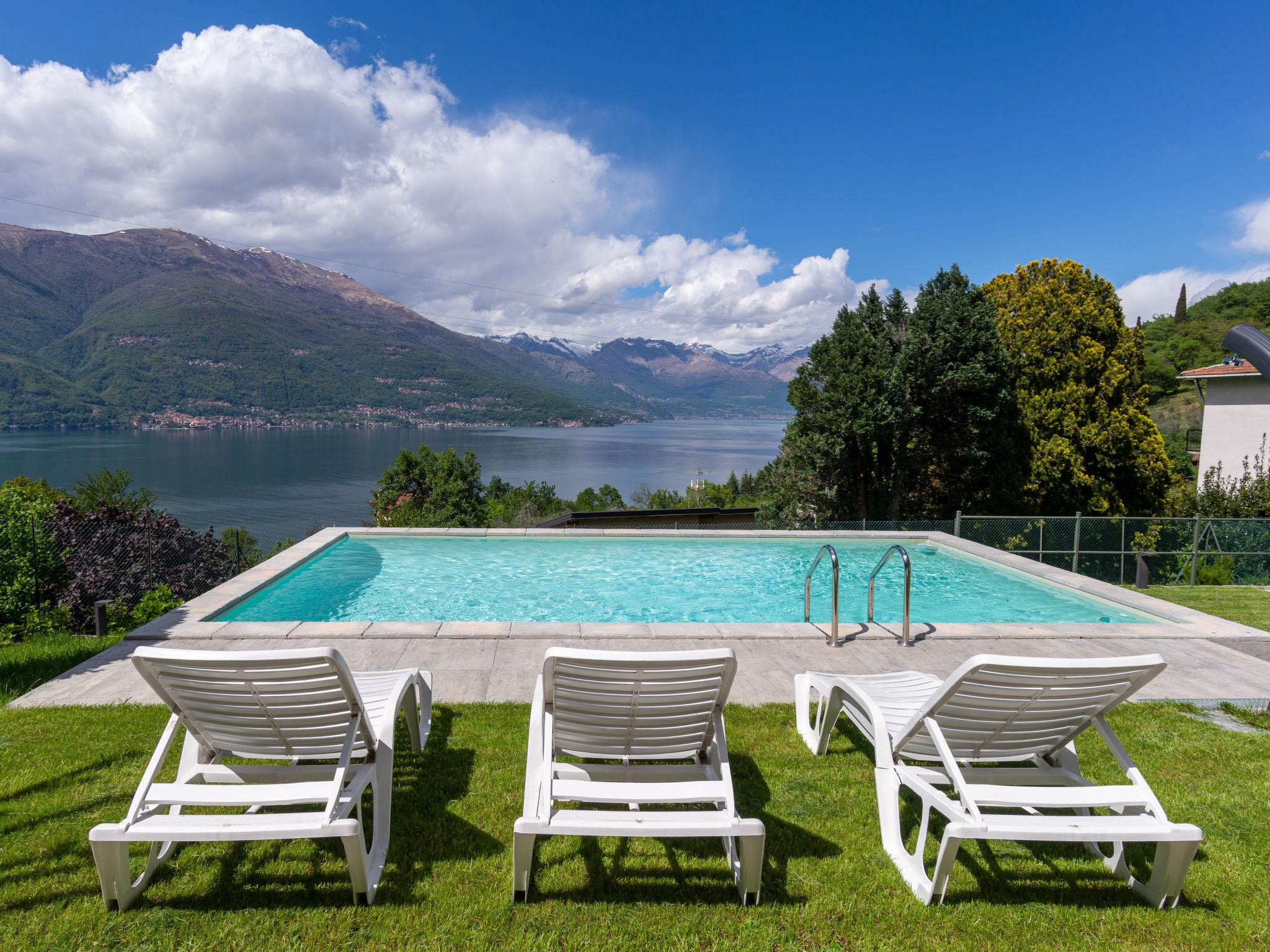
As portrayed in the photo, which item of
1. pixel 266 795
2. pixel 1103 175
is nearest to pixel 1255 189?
pixel 1103 175

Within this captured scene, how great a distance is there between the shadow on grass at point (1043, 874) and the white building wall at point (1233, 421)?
21.1 m

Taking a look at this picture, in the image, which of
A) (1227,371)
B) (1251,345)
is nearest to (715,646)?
(1251,345)

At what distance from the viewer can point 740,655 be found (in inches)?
212

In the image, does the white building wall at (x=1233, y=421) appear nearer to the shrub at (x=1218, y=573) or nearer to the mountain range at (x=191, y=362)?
the shrub at (x=1218, y=573)

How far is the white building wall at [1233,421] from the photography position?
59.9ft

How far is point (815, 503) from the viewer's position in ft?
57.0

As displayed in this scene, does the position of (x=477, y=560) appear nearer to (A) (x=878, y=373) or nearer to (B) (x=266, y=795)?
(B) (x=266, y=795)

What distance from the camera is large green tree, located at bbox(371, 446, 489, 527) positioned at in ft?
76.7

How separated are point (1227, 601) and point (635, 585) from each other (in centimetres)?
793

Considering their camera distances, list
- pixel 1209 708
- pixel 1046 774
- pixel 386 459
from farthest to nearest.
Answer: pixel 386 459, pixel 1209 708, pixel 1046 774

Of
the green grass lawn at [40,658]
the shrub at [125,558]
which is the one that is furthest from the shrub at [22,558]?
the green grass lawn at [40,658]

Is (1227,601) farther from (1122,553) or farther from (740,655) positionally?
(740,655)

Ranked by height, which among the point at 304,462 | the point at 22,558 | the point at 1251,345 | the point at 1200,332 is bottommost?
the point at 304,462

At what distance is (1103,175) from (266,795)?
29506 millimetres
